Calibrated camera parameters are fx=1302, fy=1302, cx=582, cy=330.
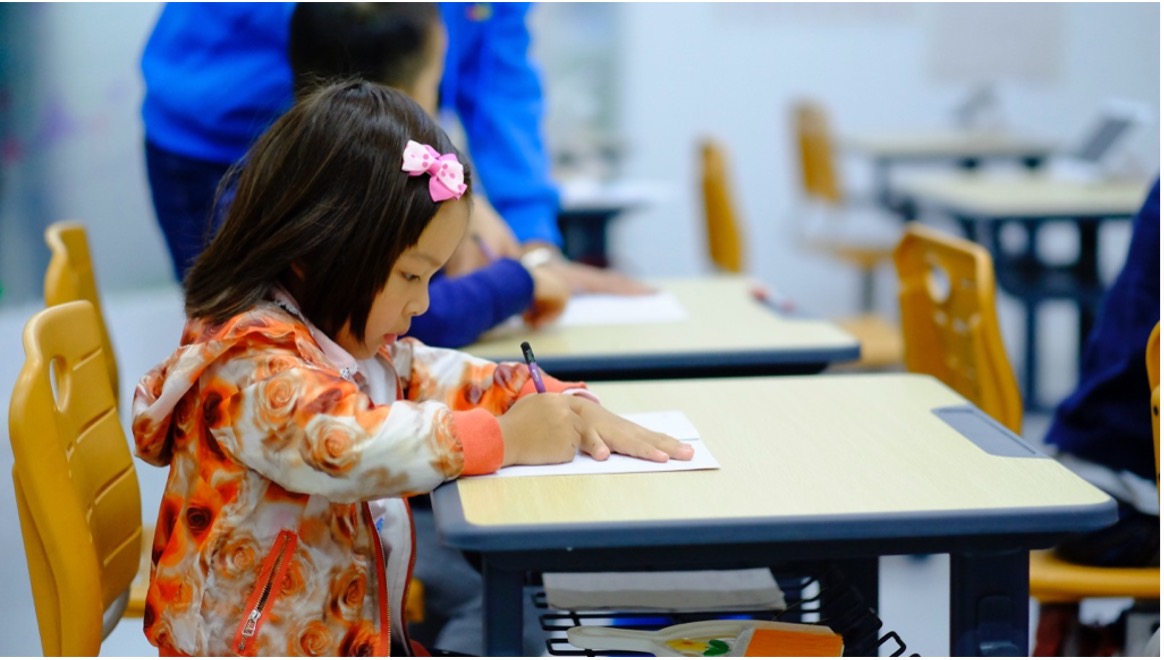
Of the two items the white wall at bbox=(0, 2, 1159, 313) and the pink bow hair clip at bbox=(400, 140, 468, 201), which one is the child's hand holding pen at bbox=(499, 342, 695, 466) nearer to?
the pink bow hair clip at bbox=(400, 140, 468, 201)

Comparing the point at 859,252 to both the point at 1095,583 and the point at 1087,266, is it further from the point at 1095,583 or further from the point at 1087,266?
the point at 1095,583

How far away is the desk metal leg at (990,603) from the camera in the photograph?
108 centimetres

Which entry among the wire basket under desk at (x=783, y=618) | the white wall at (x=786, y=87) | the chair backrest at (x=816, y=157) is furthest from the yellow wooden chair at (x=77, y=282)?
the white wall at (x=786, y=87)

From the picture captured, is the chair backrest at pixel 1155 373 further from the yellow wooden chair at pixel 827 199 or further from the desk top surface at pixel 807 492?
the yellow wooden chair at pixel 827 199

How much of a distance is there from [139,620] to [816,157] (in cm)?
402

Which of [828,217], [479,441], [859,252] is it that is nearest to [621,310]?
[479,441]

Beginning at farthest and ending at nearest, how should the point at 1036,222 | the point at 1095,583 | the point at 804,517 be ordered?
the point at 1036,222 < the point at 1095,583 < the point at 804,517

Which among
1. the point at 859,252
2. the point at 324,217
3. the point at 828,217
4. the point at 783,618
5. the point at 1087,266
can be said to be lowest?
the point at 828,217

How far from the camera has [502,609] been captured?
Answer: 1.05 metres

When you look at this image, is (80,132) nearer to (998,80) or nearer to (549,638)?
(549,638)

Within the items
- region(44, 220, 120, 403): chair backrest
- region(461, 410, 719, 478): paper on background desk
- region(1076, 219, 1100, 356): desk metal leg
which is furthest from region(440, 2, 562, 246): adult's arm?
region(1076, 219, 1100, 356): desk metal leg

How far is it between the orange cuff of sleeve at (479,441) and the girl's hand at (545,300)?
67 cm

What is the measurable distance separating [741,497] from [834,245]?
361cm

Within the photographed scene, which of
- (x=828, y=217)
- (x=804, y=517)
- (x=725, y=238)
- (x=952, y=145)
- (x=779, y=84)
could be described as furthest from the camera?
(x=779, y=84)
